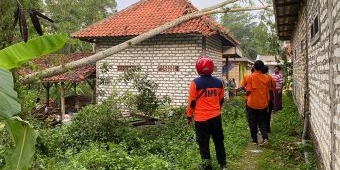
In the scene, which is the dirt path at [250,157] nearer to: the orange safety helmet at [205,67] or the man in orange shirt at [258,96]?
the man in orange shirt at [258,96]

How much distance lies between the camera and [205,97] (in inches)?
227

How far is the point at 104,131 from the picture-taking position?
32.6 feet

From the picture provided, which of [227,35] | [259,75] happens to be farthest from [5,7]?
[227,35]

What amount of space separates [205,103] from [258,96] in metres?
2.42

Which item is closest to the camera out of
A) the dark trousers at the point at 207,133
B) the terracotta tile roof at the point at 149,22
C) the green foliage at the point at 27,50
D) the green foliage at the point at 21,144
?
the green foliage at the point at 21,144

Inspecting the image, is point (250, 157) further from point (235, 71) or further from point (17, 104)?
point (235, 71)

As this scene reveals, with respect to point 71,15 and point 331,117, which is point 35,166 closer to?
point 331,117

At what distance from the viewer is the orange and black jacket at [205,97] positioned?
5734mm

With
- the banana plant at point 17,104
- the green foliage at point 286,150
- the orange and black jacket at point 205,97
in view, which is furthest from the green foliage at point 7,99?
the green foliage at point 286,150

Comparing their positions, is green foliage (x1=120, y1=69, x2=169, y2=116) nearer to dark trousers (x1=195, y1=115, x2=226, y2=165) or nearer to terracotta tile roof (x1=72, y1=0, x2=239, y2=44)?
terracotta tile roof (x1=72, y1=0, x2=239, y2=44)

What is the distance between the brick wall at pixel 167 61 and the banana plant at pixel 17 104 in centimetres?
1149

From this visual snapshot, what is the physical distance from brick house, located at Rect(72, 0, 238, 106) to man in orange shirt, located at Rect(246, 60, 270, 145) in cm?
649

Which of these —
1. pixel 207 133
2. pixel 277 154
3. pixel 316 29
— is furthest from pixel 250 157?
pixel 316 29

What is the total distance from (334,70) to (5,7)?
5572mm
